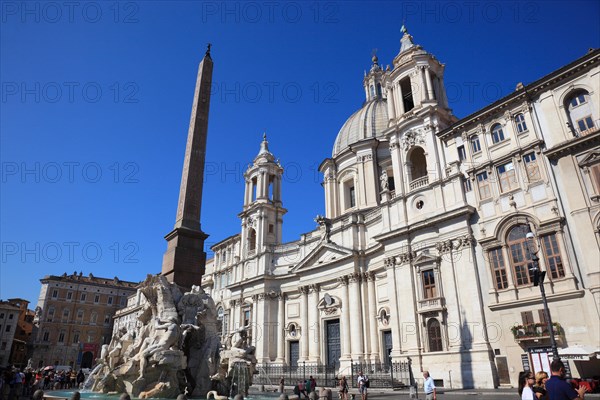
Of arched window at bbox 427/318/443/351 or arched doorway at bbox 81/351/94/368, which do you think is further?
arched doorway at bbox 81/351/94/368

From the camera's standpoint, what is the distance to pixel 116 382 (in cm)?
1219

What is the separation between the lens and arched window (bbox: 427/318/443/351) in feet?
78.2

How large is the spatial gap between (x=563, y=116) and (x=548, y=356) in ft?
40.9

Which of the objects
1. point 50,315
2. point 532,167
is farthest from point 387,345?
point 50,315

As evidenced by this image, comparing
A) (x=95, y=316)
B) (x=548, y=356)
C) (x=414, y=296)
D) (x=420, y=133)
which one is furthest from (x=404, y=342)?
(x=95, y=316)

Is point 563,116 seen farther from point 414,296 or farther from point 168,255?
point 168,255

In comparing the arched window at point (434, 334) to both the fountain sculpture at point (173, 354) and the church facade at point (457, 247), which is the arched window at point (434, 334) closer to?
the church facade at point (457, 247)

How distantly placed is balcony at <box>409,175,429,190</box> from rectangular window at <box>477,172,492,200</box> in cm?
396

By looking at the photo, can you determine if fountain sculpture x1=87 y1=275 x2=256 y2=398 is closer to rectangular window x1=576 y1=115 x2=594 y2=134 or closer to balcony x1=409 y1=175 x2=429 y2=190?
balcony x1=409 y1=175 x2=429 y2=190

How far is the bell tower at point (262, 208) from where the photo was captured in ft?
142

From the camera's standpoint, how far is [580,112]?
20.8 m

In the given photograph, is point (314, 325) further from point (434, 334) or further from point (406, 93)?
point (406, 93)

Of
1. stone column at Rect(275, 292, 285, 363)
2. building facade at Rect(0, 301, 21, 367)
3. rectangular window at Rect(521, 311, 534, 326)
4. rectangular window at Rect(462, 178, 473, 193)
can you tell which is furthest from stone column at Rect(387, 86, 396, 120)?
building facade at Rect(0, 301, 21, 367)

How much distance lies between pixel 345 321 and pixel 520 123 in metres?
19.7
